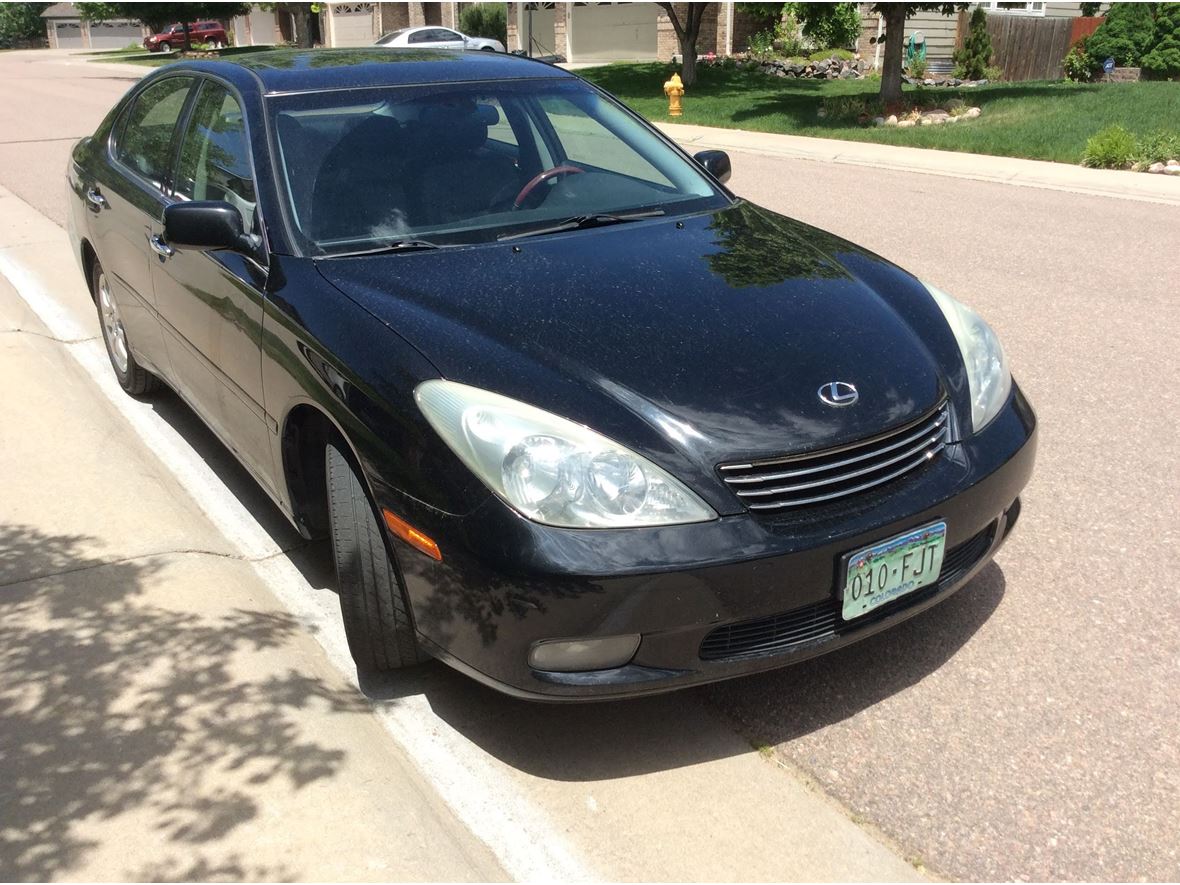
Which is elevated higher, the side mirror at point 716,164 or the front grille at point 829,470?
the side mirror at point 716,164

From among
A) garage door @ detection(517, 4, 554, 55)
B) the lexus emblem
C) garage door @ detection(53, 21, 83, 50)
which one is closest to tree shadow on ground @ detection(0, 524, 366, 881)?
the lexus emblem

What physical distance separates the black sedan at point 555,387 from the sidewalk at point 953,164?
8.97m

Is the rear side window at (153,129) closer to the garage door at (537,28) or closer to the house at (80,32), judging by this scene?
the garage door at (537,28)

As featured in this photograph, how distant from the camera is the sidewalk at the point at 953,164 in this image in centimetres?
1179

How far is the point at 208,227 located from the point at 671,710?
202 centimetres

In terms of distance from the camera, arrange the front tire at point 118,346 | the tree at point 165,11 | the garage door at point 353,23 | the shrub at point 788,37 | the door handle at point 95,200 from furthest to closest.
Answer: the garage door at point 353,23 < the tree at point 165,11 < the shrub at point 788,37 < the front tire at point 118,346 < the door handle at point 95,200

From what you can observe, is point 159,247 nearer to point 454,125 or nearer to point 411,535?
point 454,125

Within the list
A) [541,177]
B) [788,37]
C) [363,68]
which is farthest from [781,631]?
[788,37]

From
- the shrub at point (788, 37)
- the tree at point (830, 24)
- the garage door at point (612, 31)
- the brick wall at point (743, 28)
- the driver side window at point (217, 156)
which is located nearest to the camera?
the driver side window at point (217, 156)

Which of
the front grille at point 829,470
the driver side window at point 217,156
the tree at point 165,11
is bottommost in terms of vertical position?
the front grille at point 829,470

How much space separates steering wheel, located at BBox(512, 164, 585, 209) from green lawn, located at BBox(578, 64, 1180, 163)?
11.2 m

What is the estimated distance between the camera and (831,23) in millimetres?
29000

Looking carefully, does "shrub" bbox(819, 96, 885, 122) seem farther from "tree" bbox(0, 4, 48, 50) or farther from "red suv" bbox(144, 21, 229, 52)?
"tree" bbox(0, 4, 48, 50)

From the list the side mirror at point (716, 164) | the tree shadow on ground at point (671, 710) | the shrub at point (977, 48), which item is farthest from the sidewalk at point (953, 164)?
the shrub at point (977, 48)
